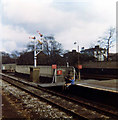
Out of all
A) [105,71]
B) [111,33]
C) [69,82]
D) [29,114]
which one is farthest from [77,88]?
[111,33]

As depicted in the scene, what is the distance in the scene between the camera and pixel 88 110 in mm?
6078

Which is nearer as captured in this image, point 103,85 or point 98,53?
point 103,85

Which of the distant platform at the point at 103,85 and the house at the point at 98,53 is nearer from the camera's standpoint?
the distant platform at the point at 103,85

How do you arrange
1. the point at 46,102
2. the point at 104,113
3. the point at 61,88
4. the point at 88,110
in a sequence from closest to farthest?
the point at 104,113 → the point at 88,110 → the point at 46,102 → the point at 61,88

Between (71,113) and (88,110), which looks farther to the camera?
(88,110)

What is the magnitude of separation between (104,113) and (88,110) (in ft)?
2.47

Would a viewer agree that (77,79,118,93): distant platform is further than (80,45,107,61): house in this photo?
No

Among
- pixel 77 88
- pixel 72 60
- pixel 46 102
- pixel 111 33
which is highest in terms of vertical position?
pixel 111 33

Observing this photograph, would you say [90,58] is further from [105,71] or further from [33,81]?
[33,81]

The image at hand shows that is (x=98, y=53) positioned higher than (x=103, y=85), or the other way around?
(x=98, y=53)

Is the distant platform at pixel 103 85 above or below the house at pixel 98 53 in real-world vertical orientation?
below

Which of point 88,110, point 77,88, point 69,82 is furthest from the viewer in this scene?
point 69,82

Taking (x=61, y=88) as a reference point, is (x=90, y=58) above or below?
above

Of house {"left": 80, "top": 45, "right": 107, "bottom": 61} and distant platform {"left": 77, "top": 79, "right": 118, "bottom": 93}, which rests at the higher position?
house {"left": 80, "top": 45, "right": 107, "bottom": 61}
